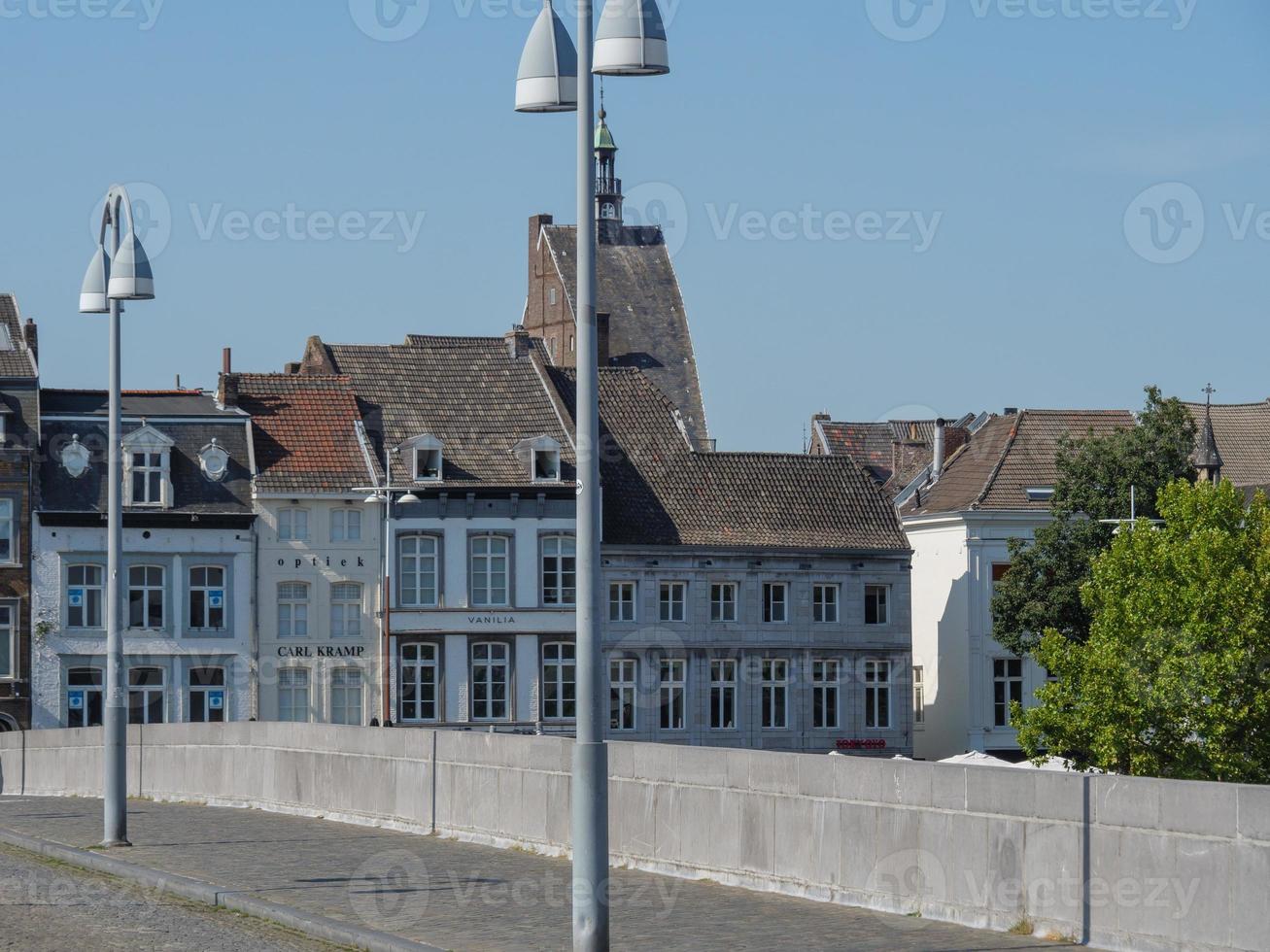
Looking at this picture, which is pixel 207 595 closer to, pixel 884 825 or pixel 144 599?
pixel 144 599

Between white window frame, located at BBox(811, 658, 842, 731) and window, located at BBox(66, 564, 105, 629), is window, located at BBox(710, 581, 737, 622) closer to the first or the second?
white window frame, located at BBox(811, 658, 842, 731)

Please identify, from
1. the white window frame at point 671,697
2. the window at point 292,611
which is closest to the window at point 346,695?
the window at point 292,611

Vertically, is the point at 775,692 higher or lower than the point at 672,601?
lower

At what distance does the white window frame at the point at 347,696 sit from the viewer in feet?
212

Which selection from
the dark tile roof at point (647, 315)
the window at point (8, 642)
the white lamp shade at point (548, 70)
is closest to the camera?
the white lamp shade at point (548, 70)

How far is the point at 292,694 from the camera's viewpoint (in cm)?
6400

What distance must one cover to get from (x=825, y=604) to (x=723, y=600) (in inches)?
137

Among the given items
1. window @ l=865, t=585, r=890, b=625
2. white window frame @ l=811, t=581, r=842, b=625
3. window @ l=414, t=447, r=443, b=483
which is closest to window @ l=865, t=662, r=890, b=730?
window @ l=865, t=585, r=890, b=625

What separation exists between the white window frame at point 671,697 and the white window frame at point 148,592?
14886 millimetres

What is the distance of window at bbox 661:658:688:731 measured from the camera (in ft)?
222

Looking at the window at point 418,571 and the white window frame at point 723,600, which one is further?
the white window frame at point 723,600

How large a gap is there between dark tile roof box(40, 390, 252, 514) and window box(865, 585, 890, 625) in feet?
65.4

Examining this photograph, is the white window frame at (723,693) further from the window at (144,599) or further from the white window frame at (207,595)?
the window at (144,599)

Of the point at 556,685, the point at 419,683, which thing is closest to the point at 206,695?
the point at 419,683
